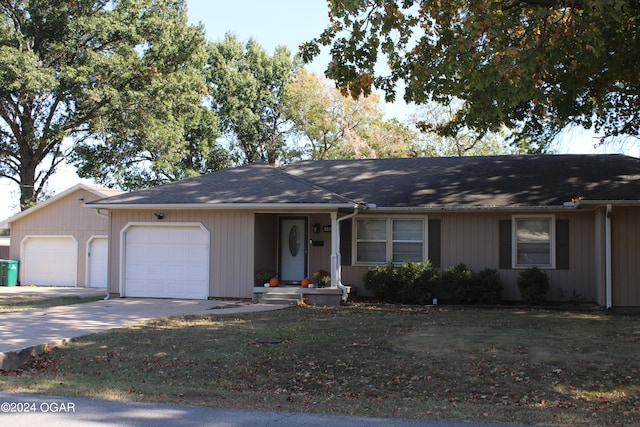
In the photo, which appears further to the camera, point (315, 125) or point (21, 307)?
point (315, 125)

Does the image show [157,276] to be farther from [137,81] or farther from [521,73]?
[137,81]

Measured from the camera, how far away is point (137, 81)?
3089 cm

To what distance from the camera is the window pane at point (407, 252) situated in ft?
58.0

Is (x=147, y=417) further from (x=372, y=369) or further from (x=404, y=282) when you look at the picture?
(x=404, y=282)

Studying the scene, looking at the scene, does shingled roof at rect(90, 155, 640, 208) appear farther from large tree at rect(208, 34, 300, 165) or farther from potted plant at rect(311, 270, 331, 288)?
large tree at rect(208, 34, 300, 165)

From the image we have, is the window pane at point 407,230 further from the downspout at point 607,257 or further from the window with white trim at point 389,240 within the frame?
the downspout at point 607,257

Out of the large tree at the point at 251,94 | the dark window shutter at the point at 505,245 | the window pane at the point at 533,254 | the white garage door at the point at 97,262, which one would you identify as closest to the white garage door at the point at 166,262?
the white garage door at the point at 97,262

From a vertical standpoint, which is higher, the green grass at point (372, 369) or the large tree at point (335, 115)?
the large tree at point (335, 115)

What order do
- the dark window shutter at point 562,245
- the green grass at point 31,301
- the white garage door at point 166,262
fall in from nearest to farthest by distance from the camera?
the green grass at point 31,301, the dark window shutter at point 562,245, the white garage door at point 166,262

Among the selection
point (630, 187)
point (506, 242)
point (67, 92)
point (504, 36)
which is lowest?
point (506, 242)

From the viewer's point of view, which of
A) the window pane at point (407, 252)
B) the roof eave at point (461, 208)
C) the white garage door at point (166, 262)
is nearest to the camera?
the roof eave at point (461, 208)

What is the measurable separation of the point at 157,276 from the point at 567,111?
11.6 meters

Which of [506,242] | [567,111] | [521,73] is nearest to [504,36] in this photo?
[521,73]

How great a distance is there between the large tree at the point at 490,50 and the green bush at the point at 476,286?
4274 mm
